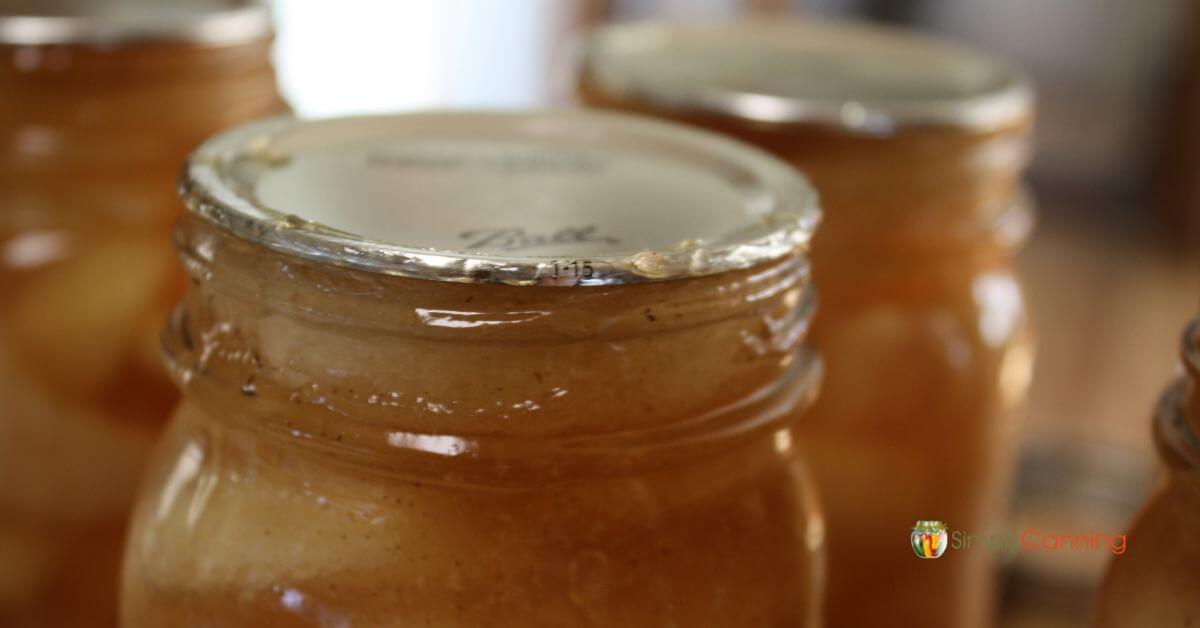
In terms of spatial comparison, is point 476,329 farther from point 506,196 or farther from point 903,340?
point 903,340

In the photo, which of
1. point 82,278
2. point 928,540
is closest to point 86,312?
point 82,278

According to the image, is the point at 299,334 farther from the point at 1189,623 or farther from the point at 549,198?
the point at 1189,623

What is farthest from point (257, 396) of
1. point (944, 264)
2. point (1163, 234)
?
point (1163, 234)

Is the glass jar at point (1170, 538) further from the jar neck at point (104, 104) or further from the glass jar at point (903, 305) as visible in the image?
the jar neck at point (104, 104)

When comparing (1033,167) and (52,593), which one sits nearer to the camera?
(52,593)

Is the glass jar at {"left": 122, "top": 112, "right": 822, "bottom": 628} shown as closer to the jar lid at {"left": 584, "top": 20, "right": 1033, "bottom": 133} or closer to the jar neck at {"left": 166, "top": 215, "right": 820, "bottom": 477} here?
the jar neck at {"left": 166, "top": 215, "right": 820, "bottom": 477}

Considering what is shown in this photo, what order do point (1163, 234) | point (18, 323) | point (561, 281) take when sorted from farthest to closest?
1. point (1163, 234)
2. point (18, 323)
3. point (561, 281)
